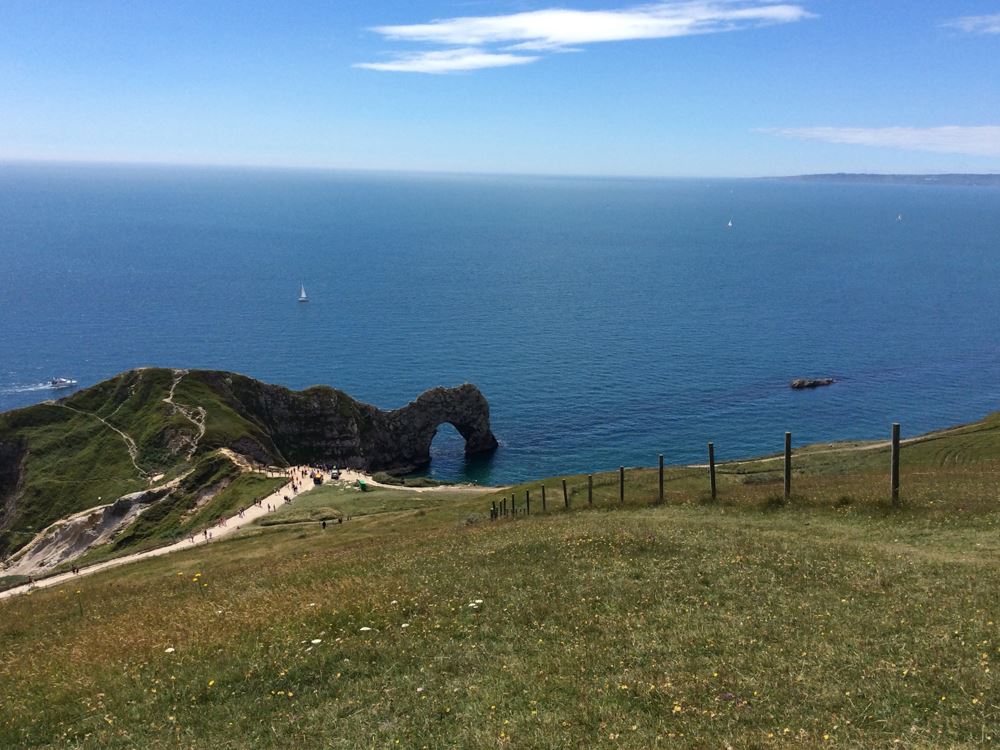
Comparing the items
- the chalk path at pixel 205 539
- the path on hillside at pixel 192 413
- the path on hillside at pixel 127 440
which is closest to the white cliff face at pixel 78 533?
the path on hillside at pixel 127 440

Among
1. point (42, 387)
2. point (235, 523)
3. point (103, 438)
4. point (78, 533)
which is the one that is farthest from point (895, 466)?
point (42, 387)

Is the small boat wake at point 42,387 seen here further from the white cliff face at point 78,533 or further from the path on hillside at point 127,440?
the white cliff face at point 78,533

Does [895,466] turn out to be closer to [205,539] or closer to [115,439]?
[205,539]

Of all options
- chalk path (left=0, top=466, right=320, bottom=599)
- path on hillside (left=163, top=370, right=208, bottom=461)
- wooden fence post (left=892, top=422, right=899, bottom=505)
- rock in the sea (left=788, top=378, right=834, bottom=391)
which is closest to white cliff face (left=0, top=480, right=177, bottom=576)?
chalk path (left=0, top=466, right=320, bottom=599)

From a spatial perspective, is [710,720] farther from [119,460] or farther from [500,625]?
[119,460]

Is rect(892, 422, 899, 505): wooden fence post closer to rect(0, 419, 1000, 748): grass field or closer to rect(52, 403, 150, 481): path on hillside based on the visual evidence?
rect(0, 419, 1000, 748): grass field

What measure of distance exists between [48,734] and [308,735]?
22.4ft

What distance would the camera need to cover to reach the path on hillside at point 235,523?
2369 inches

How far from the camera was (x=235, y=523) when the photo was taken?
250ft

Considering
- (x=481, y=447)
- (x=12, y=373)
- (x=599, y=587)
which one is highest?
(x=599, y=587)

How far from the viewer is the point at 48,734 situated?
17.0 m

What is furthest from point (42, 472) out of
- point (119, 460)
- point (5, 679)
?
point (5, 679)

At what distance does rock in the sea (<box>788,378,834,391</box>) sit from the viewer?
148 m

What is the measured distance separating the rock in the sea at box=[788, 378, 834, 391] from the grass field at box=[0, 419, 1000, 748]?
122412 mm
